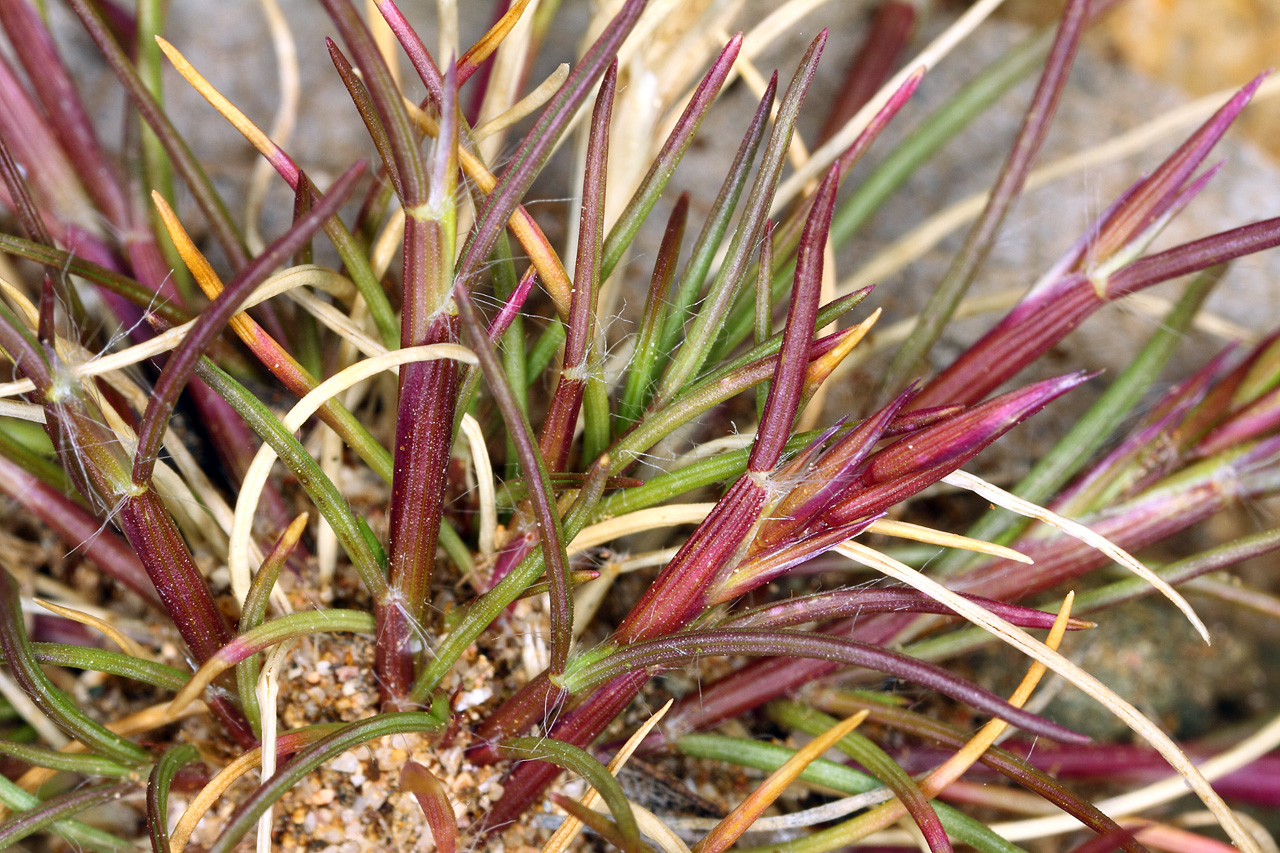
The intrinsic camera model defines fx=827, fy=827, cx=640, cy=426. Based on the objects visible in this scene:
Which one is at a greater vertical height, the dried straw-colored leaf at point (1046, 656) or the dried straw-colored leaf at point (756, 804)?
the dried straw-colored leaf at point (1046, 656)

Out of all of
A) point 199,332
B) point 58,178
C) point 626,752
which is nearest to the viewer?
point 199,332

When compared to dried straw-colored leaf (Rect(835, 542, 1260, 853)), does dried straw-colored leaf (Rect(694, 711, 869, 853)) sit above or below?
below

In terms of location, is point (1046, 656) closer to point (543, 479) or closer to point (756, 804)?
point (756, 804)

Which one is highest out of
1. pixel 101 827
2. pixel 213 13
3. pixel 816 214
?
pixel 213 13

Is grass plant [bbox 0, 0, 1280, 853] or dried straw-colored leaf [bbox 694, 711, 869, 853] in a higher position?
grass plant [bbox 0, 0, 1280, 853]

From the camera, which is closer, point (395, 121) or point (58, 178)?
point (395, 121)

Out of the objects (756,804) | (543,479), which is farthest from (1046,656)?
(543,479)

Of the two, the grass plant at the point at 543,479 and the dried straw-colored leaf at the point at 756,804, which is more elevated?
the grass plant at the point at 543,479

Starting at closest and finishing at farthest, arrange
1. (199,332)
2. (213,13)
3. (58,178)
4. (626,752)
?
(199,332), (626,752), (58,178), (213,13)

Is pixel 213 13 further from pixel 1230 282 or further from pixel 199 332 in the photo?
pixel 1230 282

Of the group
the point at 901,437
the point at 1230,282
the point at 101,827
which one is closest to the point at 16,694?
the point at 101,827

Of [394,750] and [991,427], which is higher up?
[991,427]
